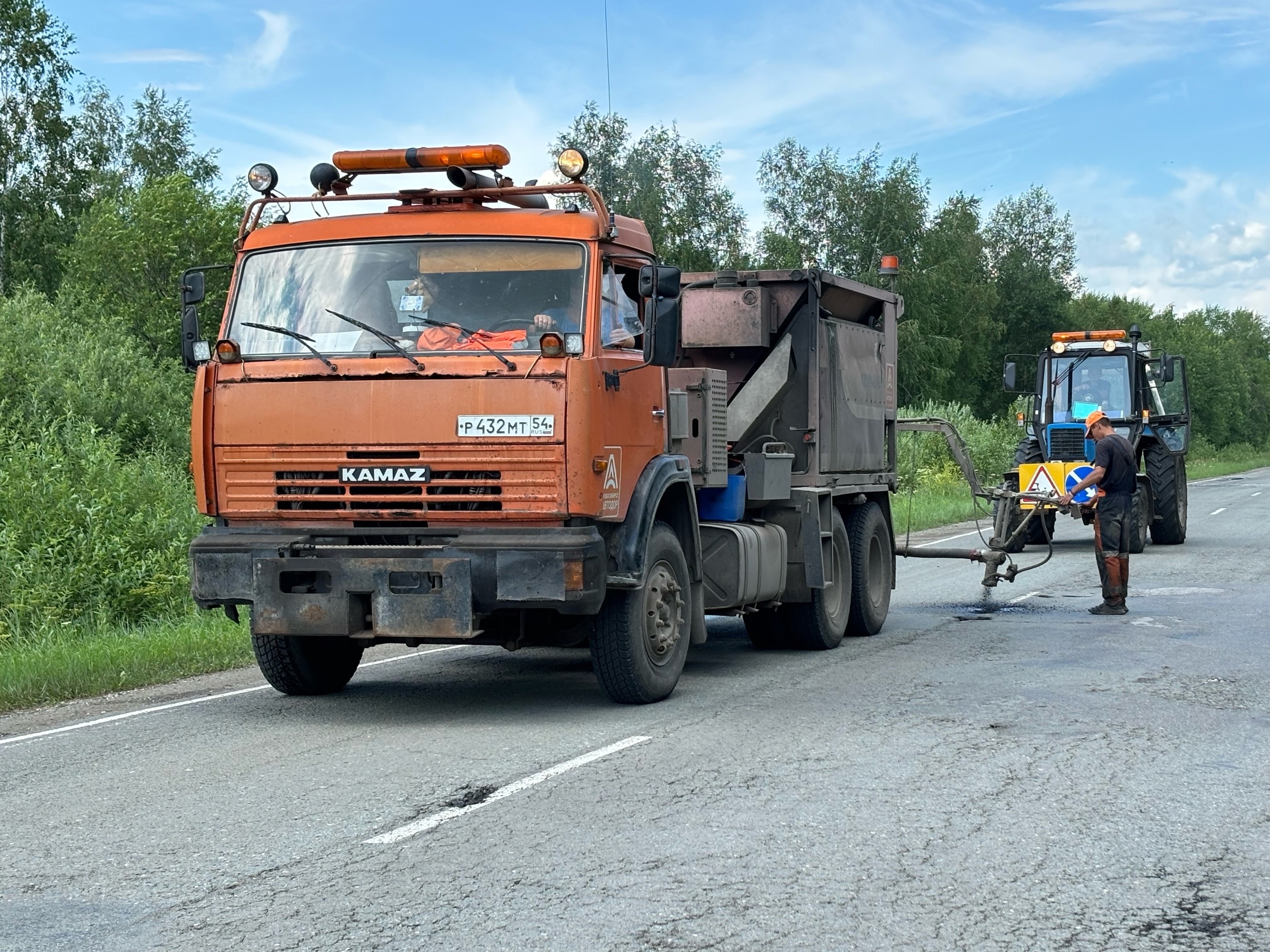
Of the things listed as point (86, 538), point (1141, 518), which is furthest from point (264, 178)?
point (1141, 518)

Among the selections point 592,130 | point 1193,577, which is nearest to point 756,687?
point 1193,577

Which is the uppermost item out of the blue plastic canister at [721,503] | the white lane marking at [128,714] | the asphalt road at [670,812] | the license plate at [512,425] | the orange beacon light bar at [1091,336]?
the orange beacon light bar at [1091,336]

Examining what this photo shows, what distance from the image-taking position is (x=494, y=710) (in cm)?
910

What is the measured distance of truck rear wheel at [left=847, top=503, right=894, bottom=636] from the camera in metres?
12.8

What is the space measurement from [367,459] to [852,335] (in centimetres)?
552

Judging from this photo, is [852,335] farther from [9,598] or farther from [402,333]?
[9,598]

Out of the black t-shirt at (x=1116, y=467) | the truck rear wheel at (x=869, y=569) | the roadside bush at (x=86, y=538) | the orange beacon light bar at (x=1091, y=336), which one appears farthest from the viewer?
the orange beacon light bar at (x=1091, y=336)

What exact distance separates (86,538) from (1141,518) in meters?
14.4

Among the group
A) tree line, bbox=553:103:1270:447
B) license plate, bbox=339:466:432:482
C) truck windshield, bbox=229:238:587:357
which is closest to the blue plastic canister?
truck windshield, bbox=229:238:587:357

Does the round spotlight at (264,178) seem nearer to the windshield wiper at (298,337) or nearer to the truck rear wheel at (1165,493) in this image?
the windshield wiper at (298,337)

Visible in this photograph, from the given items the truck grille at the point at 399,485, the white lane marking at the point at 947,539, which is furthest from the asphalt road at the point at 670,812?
the white lane marking at the point at 947,539

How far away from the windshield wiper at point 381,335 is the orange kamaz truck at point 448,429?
1 cm

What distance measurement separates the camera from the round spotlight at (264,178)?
9.23 meters

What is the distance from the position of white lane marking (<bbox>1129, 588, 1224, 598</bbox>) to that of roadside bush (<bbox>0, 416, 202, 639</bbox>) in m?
Result: 9.66
